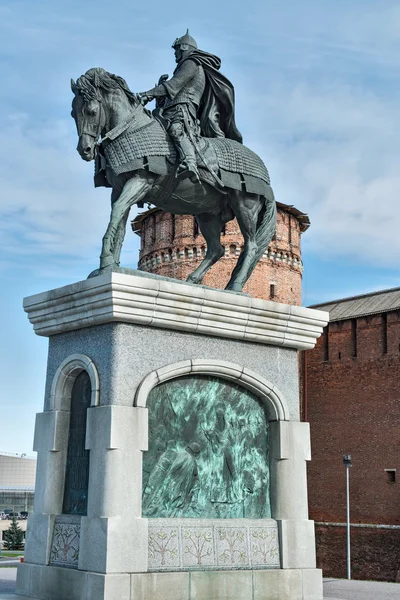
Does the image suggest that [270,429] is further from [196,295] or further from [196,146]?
[196,146]

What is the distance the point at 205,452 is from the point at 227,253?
29.1 metres

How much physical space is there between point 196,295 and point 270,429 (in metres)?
1.56

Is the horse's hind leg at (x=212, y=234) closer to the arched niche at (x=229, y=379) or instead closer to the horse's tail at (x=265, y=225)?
the horse's tail at (x=265, y=225)

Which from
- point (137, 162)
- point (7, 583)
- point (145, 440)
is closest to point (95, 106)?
point (137, 162)

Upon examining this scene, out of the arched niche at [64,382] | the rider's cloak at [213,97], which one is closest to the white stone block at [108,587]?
the arched niche at [64,382]

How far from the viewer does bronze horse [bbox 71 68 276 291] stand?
23.8ft

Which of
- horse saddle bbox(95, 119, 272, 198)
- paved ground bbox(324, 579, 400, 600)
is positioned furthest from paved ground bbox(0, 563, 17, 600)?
horse saddle bbox(95, 119, 272, 198)

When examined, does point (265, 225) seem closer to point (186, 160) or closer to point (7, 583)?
point (186, 160)

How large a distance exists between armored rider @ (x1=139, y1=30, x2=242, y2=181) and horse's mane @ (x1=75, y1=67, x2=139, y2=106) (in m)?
0.22

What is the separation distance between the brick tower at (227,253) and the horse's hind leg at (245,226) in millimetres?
27170

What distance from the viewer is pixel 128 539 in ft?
20.2

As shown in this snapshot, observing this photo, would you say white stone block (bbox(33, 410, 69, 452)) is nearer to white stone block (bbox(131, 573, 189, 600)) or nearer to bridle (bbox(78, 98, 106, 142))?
white stone block (bbox(131, 573, 189, 600))

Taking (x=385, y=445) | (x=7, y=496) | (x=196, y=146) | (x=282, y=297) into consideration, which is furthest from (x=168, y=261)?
(x=7, y=496)

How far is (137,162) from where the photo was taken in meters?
7.26
